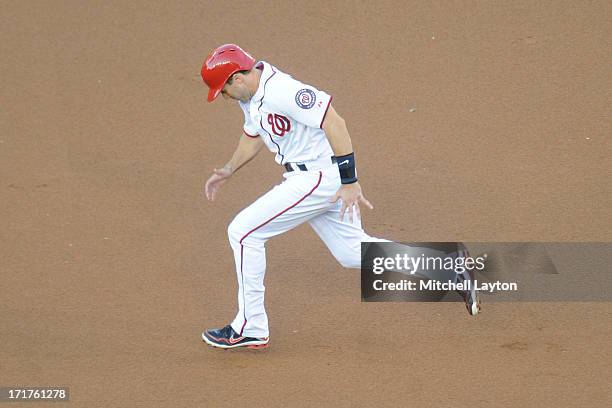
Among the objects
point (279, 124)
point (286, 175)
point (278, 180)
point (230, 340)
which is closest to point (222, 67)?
point (279, 124)

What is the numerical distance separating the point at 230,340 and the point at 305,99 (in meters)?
1.66

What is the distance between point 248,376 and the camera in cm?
609

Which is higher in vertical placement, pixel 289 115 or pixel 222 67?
pixel 222 67

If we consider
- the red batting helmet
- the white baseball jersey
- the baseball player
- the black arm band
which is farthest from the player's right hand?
the black arm band

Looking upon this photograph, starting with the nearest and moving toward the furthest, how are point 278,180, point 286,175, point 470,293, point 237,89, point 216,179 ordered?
point 237,89 < point 286,175 < point 470,293 < point 216,179 < point 278,180

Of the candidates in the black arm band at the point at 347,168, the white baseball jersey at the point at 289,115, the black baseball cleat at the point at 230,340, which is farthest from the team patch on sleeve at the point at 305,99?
the black baseball cleat at the point at 230,340

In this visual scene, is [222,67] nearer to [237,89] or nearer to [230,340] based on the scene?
[237,89]

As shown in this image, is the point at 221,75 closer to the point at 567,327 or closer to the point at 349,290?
the point at 349,290

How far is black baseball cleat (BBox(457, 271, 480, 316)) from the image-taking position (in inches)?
249

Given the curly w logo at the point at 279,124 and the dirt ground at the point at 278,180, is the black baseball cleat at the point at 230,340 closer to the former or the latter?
the dirt ground at the point at 278,180

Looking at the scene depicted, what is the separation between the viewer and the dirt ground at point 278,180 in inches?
240

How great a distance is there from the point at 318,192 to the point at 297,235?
5.34ft

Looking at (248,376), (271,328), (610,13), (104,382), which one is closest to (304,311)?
(271,328)

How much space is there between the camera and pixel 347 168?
5.79 meters
